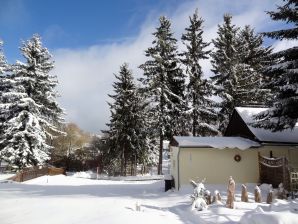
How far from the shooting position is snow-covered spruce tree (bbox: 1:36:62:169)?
34.1 m

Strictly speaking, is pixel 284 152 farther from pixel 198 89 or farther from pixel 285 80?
pixel 198 89

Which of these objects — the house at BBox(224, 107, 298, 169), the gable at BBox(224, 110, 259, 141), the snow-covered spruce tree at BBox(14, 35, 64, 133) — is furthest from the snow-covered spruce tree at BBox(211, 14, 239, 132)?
the snow-covered spruce tree at BBox(14, 35, 64, 133)

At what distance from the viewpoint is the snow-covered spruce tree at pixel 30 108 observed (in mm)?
34062

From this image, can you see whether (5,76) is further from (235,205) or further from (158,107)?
(235,205)

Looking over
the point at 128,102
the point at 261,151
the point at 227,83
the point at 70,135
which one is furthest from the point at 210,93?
the point at 70,135

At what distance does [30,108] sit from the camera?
1405 inches

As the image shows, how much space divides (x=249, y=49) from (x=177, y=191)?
90.5 ft

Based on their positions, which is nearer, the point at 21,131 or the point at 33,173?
the point at 33,173

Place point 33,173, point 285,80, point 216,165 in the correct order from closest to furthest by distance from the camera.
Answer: point 285,80, point 216,165, point 33,173

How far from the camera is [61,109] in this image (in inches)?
1542

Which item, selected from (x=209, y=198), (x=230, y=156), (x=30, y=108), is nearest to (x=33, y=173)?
(x=30, y=108)

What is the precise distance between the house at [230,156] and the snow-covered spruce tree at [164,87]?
13.2 m

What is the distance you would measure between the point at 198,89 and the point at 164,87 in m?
3.35

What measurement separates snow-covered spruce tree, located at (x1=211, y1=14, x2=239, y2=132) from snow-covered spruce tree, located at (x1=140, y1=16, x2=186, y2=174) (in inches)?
148
